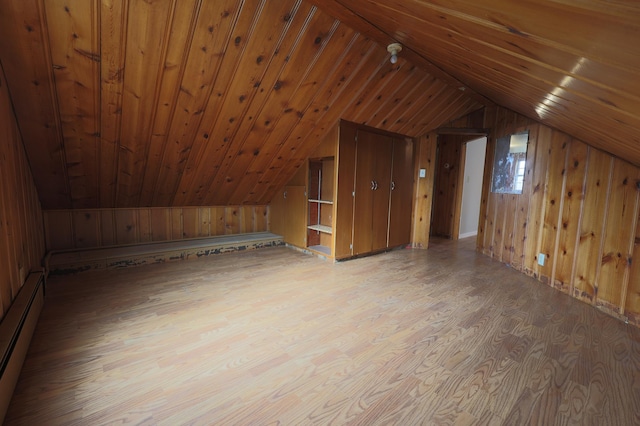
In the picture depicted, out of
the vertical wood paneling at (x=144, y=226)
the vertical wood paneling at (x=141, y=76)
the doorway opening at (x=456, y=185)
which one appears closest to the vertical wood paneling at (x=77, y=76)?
the vertical wood paneling at (x=141, y=76)

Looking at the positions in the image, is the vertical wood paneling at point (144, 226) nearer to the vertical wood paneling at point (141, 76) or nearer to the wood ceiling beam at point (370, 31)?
the vertical wood paneling at point (141, 76)

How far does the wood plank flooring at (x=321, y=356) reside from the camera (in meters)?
1.27

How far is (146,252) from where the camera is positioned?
11.1ft

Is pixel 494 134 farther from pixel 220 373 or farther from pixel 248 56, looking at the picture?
pixel 220 373

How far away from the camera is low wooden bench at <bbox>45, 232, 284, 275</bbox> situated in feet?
9.81

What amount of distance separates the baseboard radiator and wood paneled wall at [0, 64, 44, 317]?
5 centimetres

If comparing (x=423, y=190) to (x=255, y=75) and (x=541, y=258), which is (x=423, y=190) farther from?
(x=255, y=75)

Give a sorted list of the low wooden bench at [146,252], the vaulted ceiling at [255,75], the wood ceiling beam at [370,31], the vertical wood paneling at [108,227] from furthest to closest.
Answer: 1. the vertical wood paneling at [108,227]
2. the low wooden bench at [146,252]
3. the wood ceiling beam at [370,31]
4. the vaulted ceiling at [255,75]

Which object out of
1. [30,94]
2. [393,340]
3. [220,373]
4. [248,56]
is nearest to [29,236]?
[30,94]

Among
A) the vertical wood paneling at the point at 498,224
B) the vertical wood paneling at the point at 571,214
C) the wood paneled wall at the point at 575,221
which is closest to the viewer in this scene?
the wood paneled wall at the point at 575,221

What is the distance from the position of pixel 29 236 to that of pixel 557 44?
12.2 feet

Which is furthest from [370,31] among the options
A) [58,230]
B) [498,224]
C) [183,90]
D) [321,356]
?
[58,230]

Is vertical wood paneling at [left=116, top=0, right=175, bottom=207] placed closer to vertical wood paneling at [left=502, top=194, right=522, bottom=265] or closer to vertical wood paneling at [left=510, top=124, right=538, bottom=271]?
vertical wood paneling at [left=510, top=124, right=538, bottom=271]

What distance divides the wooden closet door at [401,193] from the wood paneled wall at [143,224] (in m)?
2.15
